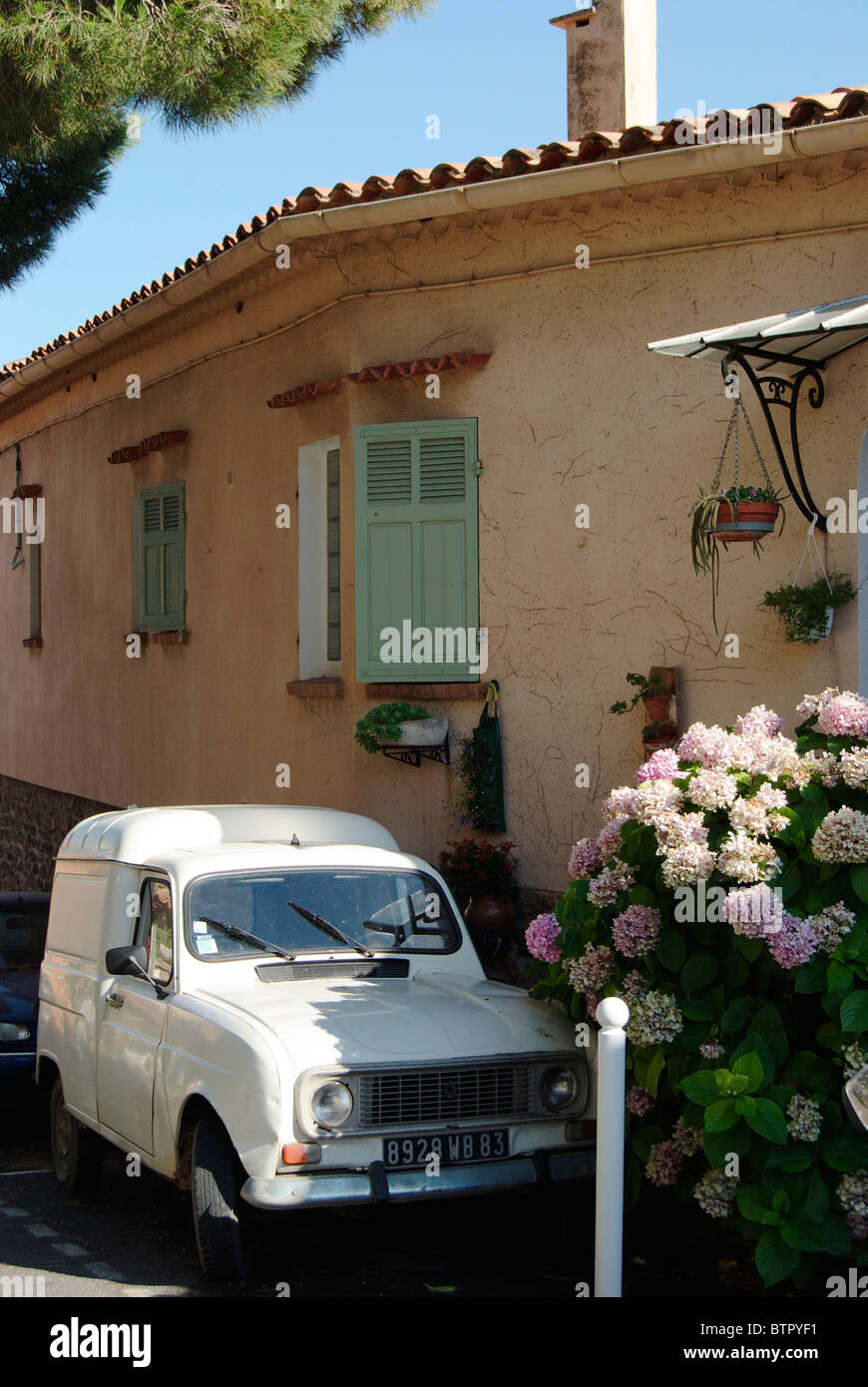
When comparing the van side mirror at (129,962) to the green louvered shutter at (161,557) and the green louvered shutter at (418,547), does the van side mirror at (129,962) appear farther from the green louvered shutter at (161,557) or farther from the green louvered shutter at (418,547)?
the green louvered shutter at (161,557)

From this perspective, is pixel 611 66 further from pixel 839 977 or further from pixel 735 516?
pixel 839 977

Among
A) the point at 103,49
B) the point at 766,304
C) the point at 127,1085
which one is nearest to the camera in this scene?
the point at 127,1085

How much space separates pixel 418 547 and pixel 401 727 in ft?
3.80

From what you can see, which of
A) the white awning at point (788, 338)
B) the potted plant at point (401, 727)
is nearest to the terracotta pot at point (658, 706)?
the potted plant at point (401, 727)

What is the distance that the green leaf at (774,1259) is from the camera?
14.5 feet

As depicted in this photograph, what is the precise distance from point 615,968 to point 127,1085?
215cm

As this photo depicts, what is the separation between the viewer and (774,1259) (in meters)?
4.43

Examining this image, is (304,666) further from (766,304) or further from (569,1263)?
(569,1263)

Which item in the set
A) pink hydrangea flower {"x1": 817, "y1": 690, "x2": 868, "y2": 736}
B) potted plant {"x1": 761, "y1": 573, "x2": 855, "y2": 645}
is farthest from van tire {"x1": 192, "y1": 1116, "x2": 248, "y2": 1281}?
potted plant {"x1": 761, "y1": 573, "x2": 855, "y2": 645}

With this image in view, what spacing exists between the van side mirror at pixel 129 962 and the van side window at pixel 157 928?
0.06 meters

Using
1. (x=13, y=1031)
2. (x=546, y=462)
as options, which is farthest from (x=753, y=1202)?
(x=546, y=462)
